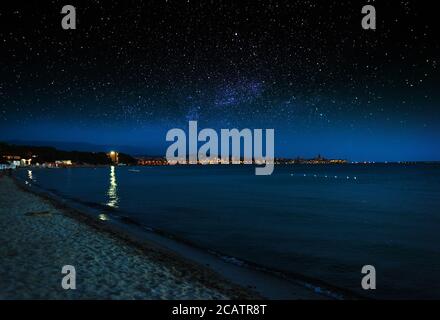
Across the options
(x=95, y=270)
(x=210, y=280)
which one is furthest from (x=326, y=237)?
(x=95, y=270)

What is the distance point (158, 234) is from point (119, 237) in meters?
4.21

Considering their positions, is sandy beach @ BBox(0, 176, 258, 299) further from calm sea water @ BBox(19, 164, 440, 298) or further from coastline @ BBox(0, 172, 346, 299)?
calm sea water @ BBox(19, 164, 440, 298)

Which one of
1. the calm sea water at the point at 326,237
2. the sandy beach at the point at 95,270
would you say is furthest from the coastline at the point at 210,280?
the calm sea water at the point at 326,237

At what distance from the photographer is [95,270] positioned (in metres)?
10.4

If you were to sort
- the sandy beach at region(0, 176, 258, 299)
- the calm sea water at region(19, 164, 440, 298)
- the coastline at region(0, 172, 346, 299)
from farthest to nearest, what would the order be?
1. the calm sea water at region(19, 164, 440, 298)
2. the coastline at region(0, 172, 346, 299)
3. the sandy beach at region(0, 176, 258, 299)

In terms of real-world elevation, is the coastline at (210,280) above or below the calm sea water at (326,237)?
above

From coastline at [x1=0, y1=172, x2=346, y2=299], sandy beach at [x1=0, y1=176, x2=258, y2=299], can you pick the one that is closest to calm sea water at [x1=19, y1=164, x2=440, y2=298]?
coastline at [x1=0, y1=172, x2=346, y2=299]

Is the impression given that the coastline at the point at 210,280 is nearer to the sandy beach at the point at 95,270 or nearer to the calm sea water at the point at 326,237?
the sandy beach at the point at 95,270

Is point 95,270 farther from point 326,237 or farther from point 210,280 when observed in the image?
point 326,237

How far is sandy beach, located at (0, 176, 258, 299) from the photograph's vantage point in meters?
8.66

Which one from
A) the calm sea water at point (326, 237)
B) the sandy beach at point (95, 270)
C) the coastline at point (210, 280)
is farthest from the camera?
the calm sea water at point (326, 237)

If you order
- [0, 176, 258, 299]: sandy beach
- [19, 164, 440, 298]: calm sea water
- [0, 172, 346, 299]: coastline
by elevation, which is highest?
[0, 176, 258, 299]: sandy beach

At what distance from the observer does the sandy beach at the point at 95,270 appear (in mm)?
8664
